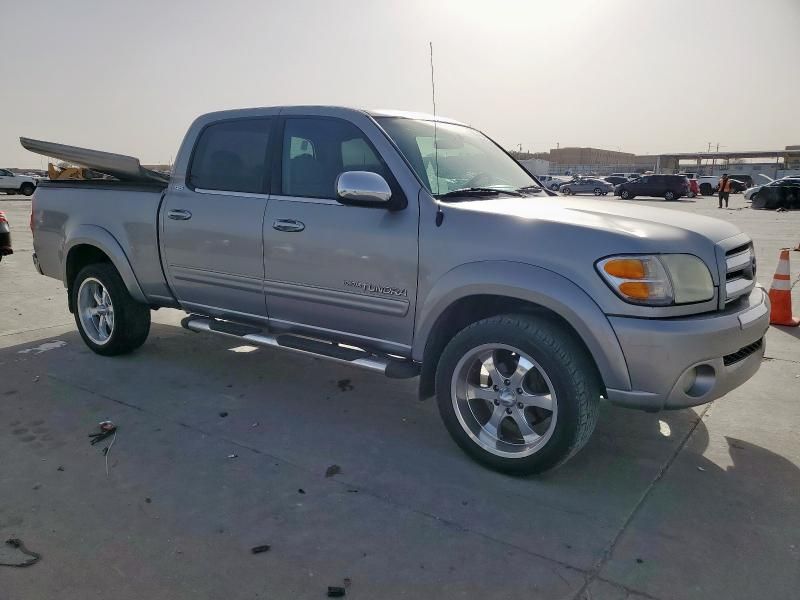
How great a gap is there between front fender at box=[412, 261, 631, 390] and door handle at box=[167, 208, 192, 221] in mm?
2093

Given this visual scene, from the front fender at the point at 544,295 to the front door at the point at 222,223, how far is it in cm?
143

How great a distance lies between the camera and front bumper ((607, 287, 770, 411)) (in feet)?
9.02

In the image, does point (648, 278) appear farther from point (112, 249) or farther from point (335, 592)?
point (112, 249)

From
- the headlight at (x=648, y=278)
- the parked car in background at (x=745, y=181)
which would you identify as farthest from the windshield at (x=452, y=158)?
the parked car in background at (x=745, y=181)

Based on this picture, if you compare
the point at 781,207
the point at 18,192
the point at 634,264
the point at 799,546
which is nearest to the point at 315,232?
the point at 634,264

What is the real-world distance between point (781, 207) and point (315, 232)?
2863 cm

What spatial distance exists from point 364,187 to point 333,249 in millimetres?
492

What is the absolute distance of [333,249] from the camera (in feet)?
12.0

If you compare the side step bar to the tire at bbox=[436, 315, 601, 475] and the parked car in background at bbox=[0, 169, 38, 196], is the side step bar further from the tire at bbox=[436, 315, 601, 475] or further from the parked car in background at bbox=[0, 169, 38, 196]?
the parked car in background at bbox=[0, 169, 38, 196]

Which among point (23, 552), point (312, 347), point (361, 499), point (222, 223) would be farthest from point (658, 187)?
point (23, 552)

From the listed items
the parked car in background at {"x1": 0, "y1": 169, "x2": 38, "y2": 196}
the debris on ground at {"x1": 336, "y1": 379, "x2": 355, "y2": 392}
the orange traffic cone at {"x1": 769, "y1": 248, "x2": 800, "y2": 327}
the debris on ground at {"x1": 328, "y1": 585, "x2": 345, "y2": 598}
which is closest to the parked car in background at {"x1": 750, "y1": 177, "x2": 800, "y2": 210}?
the orange traffic cone at {"x1": 769, "y1": 248, "x2": 800, "y2": 327}

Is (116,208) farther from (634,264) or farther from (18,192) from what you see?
(18,192)

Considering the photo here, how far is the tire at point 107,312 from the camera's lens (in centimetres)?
502

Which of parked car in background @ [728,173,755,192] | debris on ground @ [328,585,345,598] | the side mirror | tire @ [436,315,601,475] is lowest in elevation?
parked car in background @ [728,173,755,192]
